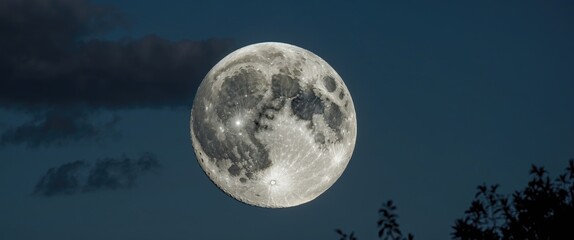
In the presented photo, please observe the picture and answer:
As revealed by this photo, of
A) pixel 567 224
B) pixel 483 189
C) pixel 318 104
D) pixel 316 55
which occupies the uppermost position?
pixel 316 55

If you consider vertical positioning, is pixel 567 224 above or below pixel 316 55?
below

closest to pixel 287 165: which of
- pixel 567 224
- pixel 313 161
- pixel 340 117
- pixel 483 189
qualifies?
pixel 313 161

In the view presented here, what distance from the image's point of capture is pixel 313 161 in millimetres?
19953

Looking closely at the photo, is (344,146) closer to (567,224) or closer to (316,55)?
(316,55)

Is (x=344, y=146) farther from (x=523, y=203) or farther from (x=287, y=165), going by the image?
(x=523, y=203)

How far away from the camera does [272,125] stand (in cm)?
1931

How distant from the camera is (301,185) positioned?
66.5 ft

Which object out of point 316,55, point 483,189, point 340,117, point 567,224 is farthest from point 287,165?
point 567,224

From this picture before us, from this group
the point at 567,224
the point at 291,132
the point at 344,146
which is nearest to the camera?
the point at 567,224

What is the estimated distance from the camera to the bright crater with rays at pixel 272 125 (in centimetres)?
1936

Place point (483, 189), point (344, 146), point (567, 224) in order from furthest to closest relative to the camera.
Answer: point (344, 146) → point (483, 189) → point (567, 224)

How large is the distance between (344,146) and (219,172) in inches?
130

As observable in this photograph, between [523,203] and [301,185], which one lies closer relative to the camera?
[523,203]

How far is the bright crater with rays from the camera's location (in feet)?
63.5
